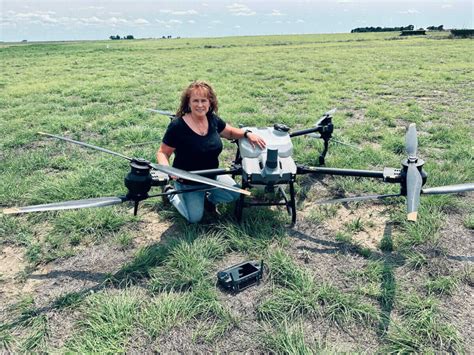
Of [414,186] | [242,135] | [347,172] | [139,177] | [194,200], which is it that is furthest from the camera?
[242,135]

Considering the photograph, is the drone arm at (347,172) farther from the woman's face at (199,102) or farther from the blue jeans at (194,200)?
the woman's face at (199,102)

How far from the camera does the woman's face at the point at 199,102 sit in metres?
4.84

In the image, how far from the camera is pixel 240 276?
3.99 metres

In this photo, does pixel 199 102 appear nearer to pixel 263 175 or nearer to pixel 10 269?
pixel 263 175

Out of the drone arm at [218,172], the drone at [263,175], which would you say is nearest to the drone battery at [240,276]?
the drone at [263,175]

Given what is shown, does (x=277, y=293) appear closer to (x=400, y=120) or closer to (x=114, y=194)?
(x=114, y=194)

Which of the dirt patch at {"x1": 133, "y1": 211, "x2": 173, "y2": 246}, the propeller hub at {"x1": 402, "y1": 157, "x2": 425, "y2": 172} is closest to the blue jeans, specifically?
the dirt patch at {"x1": 133, "y1": 211, "x2": 173, "y2": 246}

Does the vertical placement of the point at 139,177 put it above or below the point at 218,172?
above

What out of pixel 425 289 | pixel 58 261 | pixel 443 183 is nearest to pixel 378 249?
pixel 425 289

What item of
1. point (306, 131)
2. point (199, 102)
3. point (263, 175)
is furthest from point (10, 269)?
point (306, 131)

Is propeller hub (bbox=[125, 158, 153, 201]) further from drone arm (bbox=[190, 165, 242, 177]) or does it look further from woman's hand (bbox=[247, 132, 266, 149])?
woman's hand (bbox=[247, 132, 266, 149])

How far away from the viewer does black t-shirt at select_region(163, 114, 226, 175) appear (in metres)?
4.93

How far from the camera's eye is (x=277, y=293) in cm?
383

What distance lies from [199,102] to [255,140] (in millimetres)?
899
